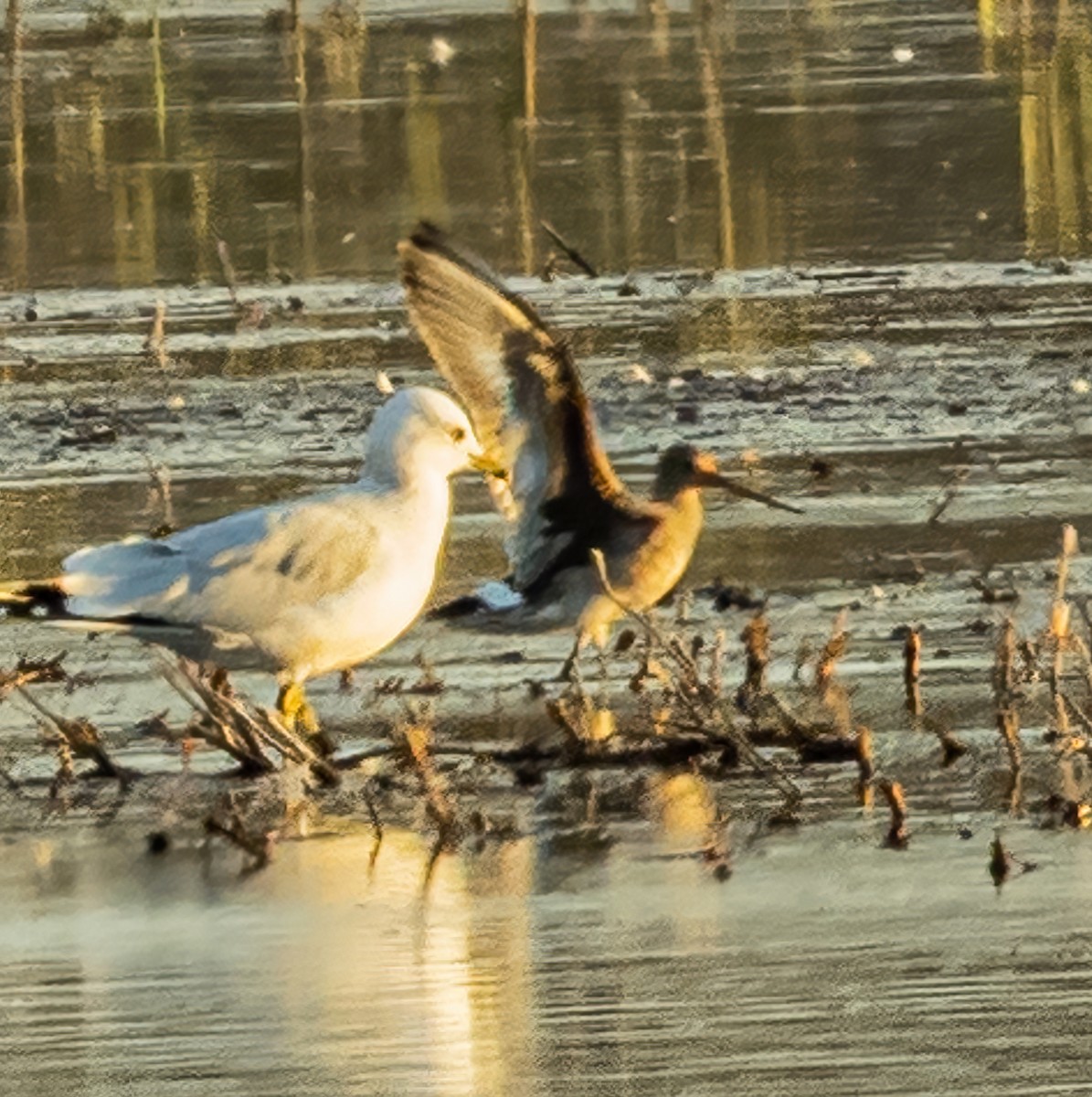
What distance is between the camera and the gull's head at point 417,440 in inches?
353

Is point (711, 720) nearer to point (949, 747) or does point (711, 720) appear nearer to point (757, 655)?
point (949, 747)

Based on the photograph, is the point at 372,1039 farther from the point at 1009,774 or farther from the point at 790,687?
the point at 790,687

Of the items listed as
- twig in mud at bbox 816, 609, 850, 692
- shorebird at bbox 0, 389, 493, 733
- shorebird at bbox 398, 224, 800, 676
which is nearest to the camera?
shorebird at bbox 0, 389, 493, 733

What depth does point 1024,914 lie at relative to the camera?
6762 millimetres

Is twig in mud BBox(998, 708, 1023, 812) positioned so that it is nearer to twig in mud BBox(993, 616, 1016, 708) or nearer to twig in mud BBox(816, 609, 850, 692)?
twig in mud BBox(993, 616, 1016, 708)

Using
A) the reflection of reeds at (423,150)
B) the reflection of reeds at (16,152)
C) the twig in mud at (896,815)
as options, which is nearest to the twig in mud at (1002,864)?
the twig in mud at (896,815)

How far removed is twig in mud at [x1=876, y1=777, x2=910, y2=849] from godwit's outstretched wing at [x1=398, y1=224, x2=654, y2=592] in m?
2.40

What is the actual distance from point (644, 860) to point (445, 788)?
790 mm

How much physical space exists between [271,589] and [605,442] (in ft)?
14.9

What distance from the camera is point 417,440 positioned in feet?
29.5

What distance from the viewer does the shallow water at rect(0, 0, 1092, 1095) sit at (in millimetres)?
6242

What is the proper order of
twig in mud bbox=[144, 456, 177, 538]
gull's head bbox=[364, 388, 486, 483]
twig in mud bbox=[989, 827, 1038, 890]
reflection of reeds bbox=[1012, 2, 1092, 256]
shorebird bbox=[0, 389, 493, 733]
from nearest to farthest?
1. twig in mud bbox=[989, 827, 1038, 890]
2. shorebird bbox=[0, 389, 493, 733]
3. gull's head bbox=[364, 388, 486, 483]
4. twig in mud bbox=[144, 456, 177, 538]
5. reflection of reeds bbox=[1012, 2, 1092, 256]

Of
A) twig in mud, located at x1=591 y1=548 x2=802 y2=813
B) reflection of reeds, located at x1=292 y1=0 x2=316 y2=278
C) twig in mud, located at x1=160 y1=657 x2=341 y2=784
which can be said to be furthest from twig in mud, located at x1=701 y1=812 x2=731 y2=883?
reflection of reeds, located at x1=292 y1=0 x2=316 y2=278

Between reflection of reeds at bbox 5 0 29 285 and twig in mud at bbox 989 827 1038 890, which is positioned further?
reflection of reeds at bbox 5 0 29 285
